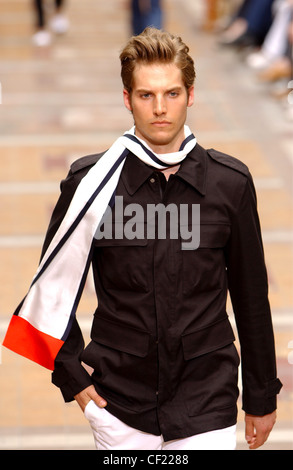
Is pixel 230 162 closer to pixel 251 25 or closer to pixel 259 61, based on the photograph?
pixel 259 61

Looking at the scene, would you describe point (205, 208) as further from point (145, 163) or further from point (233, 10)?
point (233, 10)

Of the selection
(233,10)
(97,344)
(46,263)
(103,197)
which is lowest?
(97,344)

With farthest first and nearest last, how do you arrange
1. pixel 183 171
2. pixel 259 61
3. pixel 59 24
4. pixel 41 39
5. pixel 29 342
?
1. pixel 59 24
2. pixel 41 39
3. pixel 259 61
4. pixel 29 342
5. pixel 183 171

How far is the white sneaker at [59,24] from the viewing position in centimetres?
1512

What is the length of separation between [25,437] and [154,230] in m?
2.23

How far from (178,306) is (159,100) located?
25.4 inches

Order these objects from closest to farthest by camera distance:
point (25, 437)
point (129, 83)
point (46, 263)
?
point (129, 83) → point (46, 263) → point (25, 437)

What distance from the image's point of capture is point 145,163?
9.86 ft

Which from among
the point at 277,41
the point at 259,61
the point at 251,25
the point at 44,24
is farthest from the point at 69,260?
the point at 44,24

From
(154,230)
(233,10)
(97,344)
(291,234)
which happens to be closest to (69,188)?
(154,230)

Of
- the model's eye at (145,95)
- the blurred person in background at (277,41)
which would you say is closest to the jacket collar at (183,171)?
the model's eye at (145,95)

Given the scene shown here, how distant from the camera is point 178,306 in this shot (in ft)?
9.87

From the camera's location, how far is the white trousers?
3.05 meters

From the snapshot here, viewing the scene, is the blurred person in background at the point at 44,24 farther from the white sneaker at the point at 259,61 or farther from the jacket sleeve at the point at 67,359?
the jacket sleeve at the point at 67,359
